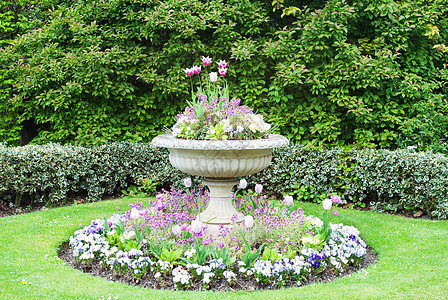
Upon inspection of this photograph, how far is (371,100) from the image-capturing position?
6.66m

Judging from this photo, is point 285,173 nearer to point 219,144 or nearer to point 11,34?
point 219,144

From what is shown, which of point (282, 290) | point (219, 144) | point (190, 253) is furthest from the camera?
point (219, 144)

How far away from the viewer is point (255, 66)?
6988 millimetres

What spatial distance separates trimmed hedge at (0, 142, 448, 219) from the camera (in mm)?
5684

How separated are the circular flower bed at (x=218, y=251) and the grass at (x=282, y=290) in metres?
0.19

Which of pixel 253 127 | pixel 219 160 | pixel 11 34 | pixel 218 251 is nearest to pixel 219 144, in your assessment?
pixel 219 160

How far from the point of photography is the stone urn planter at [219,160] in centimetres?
398

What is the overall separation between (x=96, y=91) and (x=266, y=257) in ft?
15.0

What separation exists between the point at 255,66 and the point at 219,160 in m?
3.31

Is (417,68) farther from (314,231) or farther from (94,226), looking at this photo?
(94,226)

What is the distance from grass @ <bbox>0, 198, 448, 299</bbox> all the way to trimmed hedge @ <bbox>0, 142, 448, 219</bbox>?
52 centimetres

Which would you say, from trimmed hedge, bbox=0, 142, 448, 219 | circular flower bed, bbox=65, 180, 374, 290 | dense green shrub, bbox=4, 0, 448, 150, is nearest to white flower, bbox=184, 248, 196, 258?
circular flower bed, bbox=65, 180, 374, 290

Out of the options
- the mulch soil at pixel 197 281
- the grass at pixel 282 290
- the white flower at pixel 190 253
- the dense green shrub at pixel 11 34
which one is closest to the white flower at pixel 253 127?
the white flower at pixel 190 253

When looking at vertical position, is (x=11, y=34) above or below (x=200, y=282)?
above
